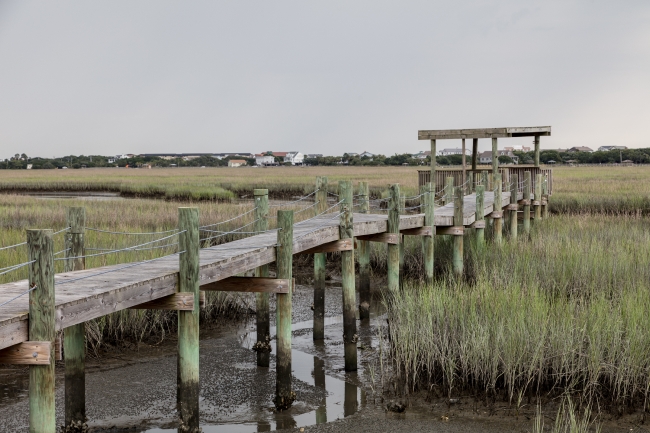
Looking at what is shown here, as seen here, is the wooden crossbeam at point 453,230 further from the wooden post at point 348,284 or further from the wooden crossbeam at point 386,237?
the wooden post at point 348,284

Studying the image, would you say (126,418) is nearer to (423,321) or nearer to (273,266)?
(423,321)

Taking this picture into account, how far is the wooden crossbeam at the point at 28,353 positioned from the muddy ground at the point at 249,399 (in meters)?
2.52

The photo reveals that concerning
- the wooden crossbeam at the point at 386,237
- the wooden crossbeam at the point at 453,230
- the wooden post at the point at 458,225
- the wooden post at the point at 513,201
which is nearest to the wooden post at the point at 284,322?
the wooden crossbeam at the point at 386,237

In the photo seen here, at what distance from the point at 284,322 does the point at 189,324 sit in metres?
1.67

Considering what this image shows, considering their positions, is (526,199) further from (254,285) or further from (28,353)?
(28,353)

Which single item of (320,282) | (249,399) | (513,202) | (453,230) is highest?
(513,202)

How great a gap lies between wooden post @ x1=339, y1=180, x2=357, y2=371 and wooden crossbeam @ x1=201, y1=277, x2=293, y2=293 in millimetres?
1574

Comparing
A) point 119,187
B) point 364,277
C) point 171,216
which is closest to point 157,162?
point 119,187

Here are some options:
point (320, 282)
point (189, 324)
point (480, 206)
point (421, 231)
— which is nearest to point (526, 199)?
point (480, 206)

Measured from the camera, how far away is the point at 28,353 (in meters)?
5.07

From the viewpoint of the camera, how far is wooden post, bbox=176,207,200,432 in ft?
22.5

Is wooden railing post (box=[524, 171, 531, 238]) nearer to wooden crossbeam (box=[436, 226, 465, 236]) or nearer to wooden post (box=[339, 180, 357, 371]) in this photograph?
wooden crossbeam (box=[436, 226, 465, 236])

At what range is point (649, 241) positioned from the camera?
44.2 ft

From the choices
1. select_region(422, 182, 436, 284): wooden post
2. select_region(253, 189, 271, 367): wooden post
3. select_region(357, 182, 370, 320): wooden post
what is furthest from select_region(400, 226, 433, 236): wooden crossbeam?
select_region(253, 189, 271, 367): wooden post
